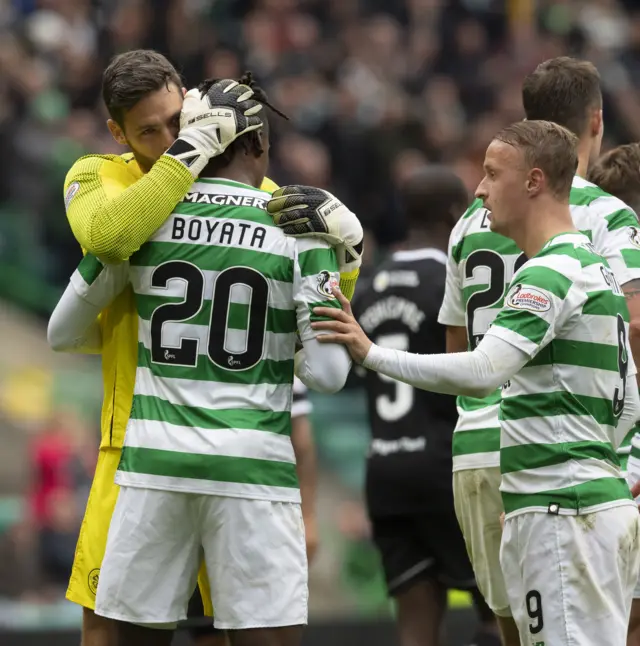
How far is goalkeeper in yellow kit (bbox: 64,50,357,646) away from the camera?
3.82m

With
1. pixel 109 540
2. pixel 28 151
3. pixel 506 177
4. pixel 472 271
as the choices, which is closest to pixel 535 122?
pixel 506 177

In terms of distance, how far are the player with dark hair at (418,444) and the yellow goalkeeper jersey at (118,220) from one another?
1.33m

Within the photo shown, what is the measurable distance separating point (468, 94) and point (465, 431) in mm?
8735

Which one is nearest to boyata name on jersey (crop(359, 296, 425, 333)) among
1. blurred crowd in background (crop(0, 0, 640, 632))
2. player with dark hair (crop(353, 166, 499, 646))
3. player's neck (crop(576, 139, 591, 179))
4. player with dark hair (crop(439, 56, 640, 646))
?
player with dark hair (crop(353, 166, 499, 646))

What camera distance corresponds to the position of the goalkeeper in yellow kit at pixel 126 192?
3824mm

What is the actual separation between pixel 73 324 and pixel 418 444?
198 centimetres

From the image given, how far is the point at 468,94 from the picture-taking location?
1292 centimetres

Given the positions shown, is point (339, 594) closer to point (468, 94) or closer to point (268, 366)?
point (268, 366)

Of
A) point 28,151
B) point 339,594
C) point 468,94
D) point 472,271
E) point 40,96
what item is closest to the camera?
point 472,271

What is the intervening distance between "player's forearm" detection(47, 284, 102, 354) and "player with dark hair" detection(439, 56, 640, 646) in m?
1.20

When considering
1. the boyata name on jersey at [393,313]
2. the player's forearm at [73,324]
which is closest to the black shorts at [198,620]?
the boyata name on jersey at [393,313]

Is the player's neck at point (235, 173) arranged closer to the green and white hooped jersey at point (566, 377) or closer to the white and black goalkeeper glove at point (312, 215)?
the white and black goalkeeper glove at point (312, 215)

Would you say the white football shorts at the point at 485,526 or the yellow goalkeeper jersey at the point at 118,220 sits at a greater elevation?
the yellow goalkeeper jersey at the point at 118,220

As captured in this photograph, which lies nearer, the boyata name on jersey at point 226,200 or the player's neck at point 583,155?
the boyata name on jersey at point 226,200
